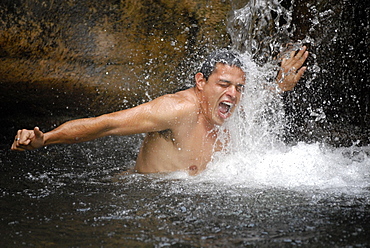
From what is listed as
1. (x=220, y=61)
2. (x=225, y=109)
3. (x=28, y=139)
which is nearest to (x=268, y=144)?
(x=225, y=109)

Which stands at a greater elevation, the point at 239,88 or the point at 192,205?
the point at 239,88

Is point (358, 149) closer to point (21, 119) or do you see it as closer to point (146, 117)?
point (146, 117)

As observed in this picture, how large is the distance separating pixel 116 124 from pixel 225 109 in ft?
3.25

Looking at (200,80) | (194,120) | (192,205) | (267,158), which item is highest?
(200,80)

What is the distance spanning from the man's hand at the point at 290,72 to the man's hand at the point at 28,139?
7.66 ft

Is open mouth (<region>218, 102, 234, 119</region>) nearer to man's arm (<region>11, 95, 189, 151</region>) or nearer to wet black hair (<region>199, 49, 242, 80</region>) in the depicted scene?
wet black hair (<region>199, 49, 242, 80</region>)

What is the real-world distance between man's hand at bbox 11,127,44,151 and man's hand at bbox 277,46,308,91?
2.33m

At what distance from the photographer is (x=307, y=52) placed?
186 inches

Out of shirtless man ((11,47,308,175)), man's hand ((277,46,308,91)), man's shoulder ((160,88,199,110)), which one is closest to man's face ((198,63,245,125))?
shirtless man ((11,47,308,175))

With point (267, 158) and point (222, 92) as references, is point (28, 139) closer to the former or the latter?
point (222, 92)

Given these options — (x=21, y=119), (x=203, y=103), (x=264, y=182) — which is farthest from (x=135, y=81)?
(x=264, y=182)

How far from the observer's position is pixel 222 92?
4.03 metres

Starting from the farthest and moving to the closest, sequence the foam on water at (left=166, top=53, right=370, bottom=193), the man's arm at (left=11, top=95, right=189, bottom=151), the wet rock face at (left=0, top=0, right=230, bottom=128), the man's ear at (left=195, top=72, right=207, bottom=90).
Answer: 1. the wet rock face at (left=0, top=0, right=230, bottom=128)
2. the man's ear at (left=195, top=72, right=207, bottom=90)
3. the foam on water at (left=166, top=53, right=370, bottom=193)
4. the man's arm at (left=11, top=95, right=189, bottom=151)

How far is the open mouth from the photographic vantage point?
4047mm
